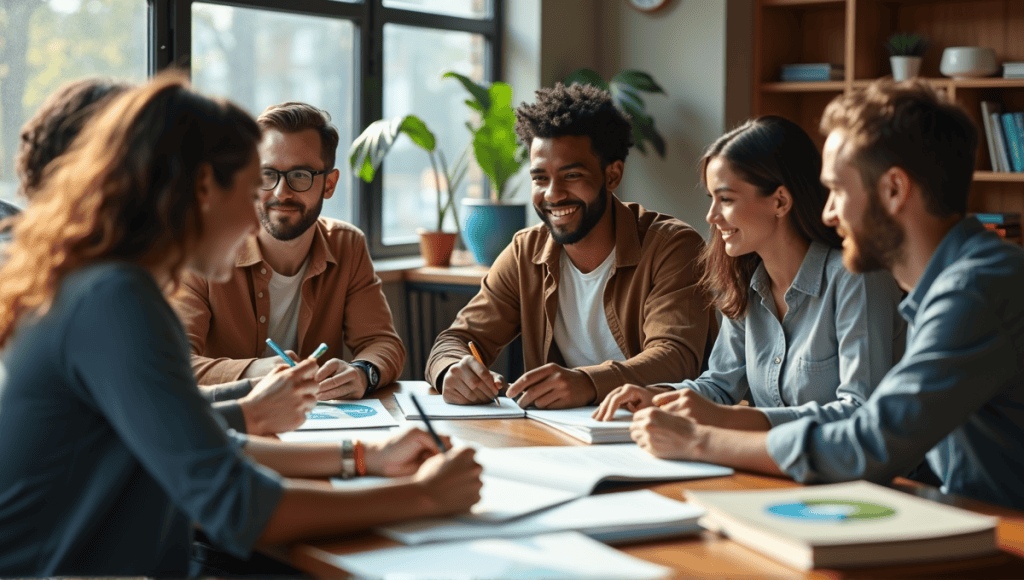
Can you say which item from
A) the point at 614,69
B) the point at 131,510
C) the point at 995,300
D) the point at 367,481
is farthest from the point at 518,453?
the point at 614,69

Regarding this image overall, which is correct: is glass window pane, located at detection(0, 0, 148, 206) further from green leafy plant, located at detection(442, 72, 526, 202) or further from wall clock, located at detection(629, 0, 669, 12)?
wall clock, located at detection(629, 0, 669, 12)

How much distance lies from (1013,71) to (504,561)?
11.5ft

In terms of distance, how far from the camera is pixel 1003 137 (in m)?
3.87

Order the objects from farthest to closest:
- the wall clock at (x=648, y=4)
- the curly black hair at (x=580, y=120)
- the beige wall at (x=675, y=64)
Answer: the wall clock at (x=648, y=4)
the beige wall at (x=675, y=64)
the curly black hair at (x=580, y=120)

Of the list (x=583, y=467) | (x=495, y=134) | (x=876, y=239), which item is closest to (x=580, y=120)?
(x=876, y=239)

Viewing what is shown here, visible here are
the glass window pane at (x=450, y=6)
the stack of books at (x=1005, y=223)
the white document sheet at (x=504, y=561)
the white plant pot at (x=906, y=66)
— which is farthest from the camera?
the glass window pane at (x=450, y=6)

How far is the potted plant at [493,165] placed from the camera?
3.88 meters

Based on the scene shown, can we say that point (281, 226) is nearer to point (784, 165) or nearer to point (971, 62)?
point (784, 165)

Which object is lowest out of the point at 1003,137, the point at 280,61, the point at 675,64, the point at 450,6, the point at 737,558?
the point at 737,558

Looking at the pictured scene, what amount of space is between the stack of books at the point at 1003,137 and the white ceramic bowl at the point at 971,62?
14 centimetres

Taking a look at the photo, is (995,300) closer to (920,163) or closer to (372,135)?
(920,163)

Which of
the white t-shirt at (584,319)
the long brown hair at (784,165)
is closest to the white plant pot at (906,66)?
the white t-shirt at (584,319)

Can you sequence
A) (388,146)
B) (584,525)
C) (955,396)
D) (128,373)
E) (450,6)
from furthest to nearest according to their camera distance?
(450,6) < (388,146) < (955,396) < (584,525) < (128,373)

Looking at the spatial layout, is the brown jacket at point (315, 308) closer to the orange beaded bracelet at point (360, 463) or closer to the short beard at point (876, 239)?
the orange beaded bracelet at point (360, 463)
